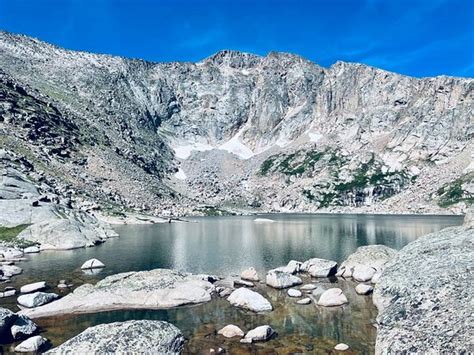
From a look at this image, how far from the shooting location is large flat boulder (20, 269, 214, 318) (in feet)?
105

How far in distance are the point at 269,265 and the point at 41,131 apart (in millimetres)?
154652

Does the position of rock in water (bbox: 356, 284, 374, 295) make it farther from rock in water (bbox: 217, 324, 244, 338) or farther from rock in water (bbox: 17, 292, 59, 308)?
rock in water (bbox: 17, 292, 59, 308)

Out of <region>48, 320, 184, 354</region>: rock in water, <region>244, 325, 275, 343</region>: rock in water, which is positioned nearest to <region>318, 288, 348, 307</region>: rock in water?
<region>244, 325, 275, 343</region>: rock in water

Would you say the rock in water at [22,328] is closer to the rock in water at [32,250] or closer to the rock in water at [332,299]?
the rock in water at [332,299]

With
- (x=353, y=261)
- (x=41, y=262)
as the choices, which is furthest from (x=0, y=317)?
(x=353, y=261)

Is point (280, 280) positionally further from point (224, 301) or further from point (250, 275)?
point (224, 301)

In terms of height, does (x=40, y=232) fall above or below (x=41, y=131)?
below

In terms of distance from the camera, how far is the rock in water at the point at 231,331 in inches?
1020

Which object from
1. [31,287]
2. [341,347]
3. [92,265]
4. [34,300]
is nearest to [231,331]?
[341,347]

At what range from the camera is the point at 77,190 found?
450ft

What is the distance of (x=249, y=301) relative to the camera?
3269cm

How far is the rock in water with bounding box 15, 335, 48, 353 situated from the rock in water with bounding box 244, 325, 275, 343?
12.3 m

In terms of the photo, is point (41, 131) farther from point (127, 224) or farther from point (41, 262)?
point (41, 262)

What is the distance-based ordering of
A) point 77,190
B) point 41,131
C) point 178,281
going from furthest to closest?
point 41,131 → point 77,190 → point 178,281
